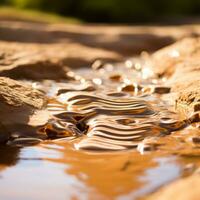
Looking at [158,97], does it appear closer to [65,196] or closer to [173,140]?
[173,140]

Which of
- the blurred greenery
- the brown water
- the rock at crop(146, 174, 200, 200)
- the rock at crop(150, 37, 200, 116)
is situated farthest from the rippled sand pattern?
the blurred greenery

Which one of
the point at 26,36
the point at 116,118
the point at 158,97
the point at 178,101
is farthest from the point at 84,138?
the point at 26,36

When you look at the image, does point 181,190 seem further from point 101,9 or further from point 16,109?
point 101,9

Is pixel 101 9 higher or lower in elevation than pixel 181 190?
higher

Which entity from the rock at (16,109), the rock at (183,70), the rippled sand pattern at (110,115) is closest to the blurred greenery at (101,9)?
the rock at (183,70)

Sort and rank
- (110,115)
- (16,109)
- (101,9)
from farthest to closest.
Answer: (101,9) → (110,115) → (16,109)

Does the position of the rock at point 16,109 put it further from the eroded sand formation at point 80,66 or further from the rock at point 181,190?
the rock at point 181,190

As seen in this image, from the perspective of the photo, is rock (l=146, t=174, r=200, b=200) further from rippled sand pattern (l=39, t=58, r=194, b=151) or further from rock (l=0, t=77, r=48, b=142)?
rock (l=0, t=77, r=48, b=142)

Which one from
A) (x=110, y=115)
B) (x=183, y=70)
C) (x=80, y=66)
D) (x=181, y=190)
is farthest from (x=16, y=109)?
(x=80, y=66)
